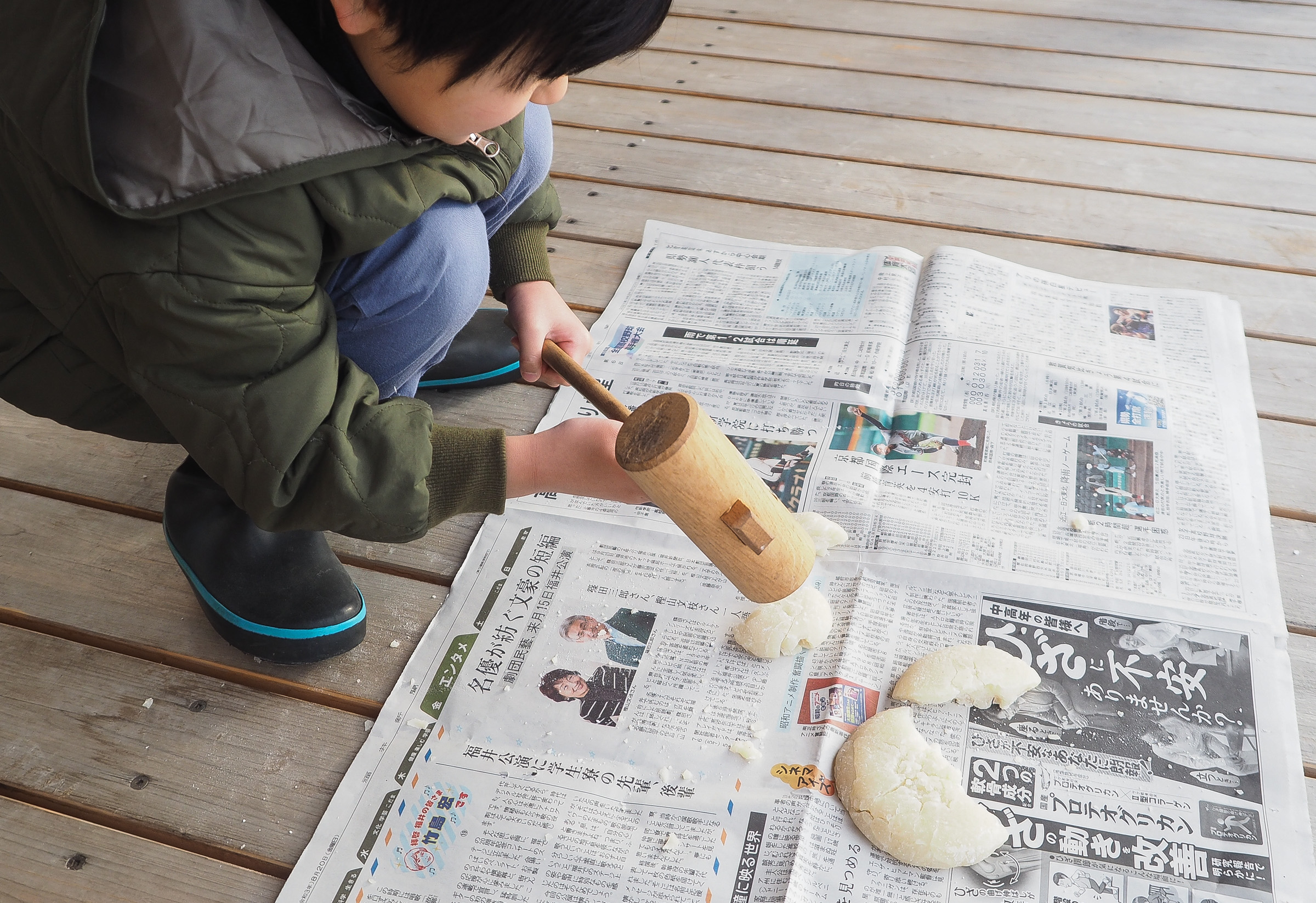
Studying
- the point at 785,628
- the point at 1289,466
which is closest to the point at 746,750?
the point at 785,628

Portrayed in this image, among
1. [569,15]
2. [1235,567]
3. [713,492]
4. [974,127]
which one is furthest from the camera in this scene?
[974,127]

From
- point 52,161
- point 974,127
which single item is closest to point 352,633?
point 52,161

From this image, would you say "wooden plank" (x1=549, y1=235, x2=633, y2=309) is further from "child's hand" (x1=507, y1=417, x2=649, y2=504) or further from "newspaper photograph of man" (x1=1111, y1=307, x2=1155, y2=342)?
"newspaper photograph of man" (x1=1111, y1=307, x2=1155, y2=342)

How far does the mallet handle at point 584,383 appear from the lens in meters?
0.79

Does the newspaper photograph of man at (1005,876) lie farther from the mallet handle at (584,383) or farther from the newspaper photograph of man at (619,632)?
the mallet handle at (584,383)

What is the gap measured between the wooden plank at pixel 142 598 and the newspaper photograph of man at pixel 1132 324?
2.83 feet

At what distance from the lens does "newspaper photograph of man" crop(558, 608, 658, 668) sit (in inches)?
35.7

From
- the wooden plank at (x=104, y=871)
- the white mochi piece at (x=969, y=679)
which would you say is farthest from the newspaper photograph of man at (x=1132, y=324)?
the wooden plank at (x=104, y=871)

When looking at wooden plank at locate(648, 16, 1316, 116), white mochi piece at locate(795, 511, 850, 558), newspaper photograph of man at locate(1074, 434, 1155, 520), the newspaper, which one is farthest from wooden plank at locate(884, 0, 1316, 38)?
white mochi piece at locate(795, 511, 850, 558)

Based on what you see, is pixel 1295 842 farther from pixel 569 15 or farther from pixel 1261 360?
pixel 569 15

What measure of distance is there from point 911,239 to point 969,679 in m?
0.76

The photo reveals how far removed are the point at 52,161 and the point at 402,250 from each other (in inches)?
10.6

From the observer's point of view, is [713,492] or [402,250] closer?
[713,492]

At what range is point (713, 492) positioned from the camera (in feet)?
2.37
